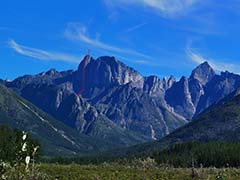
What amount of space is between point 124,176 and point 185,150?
14811 cm

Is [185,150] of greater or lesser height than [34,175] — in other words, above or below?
above

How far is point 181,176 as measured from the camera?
43875 millimetres

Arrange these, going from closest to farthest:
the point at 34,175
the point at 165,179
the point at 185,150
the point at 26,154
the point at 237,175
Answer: the point at 26,154 < the point at 34,175 < the point at 165,179 < the point at 237,175 < the point at 185,150

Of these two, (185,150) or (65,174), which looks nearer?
(65,174)

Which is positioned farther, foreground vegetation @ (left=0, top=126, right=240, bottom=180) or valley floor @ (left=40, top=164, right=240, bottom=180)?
valley floor @ (left=40, top=164, right=240, bottom=180)

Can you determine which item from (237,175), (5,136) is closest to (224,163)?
(5,136)

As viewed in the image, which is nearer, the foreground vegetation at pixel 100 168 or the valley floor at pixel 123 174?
the foreground vegetation at pixel 100 168

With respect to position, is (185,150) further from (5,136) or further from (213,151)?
(5,136)

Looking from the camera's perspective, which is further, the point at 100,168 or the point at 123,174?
the point at 100,168

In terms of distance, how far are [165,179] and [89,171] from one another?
27.8 ft

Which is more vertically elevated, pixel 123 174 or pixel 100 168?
pixel 100 168

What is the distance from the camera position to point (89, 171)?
154 ft

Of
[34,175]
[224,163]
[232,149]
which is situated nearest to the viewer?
[34,175]

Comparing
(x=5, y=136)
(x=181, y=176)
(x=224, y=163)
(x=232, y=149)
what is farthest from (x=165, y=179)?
(x=232, y=149)
